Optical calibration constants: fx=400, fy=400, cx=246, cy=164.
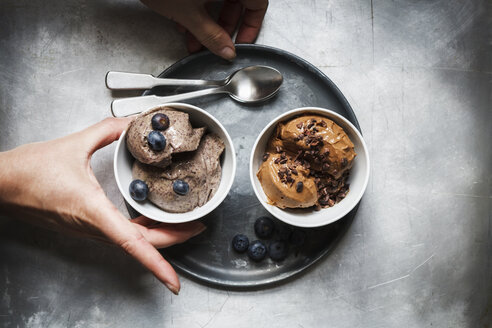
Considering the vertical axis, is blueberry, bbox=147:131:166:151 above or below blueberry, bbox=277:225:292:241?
above

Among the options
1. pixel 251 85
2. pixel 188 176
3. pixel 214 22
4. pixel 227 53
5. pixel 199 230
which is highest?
pixel 214 22

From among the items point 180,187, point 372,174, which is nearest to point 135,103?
point 180,187

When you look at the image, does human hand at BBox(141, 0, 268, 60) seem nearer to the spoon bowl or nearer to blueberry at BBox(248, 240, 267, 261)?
the spoon bowl

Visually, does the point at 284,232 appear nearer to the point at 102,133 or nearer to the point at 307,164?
the point at 307,164

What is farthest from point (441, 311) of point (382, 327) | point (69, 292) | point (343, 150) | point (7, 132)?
point (7, 132)

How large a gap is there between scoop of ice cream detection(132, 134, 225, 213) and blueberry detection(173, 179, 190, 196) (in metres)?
0.04

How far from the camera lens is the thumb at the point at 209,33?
5.40 ft

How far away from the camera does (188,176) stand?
1.54 meters

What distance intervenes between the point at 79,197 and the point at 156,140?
→ 355 mm

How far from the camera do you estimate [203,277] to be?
1699 mm

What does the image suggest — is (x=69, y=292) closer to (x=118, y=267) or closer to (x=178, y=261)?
(x=118, y=267)

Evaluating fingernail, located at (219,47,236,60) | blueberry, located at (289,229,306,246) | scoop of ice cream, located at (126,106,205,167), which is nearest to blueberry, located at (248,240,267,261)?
blueberry, located at (289,229,306,246)

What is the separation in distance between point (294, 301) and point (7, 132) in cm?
154

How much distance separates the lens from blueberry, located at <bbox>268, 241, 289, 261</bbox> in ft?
5.53
